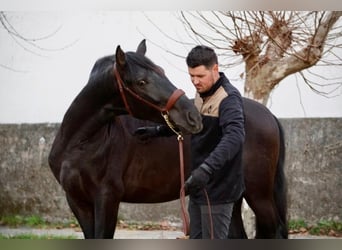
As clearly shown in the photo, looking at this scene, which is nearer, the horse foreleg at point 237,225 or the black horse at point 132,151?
the black horse at point 132,151

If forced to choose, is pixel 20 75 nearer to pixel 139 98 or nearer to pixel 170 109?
pixel 139 98

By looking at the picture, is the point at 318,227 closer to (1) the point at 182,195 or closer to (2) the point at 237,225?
(2) the point at 237,225

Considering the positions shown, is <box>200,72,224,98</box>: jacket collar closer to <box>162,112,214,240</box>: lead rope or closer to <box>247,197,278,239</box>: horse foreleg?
<box>162,112,214,240</box>: lead rope

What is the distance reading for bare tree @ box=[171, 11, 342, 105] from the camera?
252 centimetres

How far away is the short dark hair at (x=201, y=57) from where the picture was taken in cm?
247

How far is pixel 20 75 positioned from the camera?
2.52 m

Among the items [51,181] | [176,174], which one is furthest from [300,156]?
[51,181]

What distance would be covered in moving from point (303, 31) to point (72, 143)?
50.9 inches

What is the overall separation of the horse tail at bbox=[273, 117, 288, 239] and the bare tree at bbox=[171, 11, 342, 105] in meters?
0.26

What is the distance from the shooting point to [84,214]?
2428 millimetres

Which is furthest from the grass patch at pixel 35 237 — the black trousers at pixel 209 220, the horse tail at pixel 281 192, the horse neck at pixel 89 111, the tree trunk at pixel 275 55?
the tree trunk at pixel 275 55

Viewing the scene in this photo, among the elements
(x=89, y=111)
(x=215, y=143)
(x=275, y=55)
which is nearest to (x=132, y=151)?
(x=89, y=111)

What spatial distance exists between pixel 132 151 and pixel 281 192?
771 mm

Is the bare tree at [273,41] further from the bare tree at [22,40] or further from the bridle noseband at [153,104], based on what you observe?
the bare tree at [22,40]
